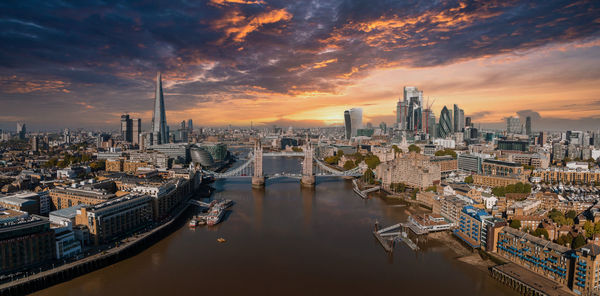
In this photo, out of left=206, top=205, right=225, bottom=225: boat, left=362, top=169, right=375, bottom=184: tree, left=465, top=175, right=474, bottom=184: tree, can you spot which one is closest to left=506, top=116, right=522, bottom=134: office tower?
left=465, top=175, right=474, bottom=184: tree

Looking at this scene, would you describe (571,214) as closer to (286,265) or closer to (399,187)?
(399,187)

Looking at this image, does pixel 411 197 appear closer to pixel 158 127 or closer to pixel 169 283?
pixel 169 283

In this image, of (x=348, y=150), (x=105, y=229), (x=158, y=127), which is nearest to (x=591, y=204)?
(x=105, y=229)

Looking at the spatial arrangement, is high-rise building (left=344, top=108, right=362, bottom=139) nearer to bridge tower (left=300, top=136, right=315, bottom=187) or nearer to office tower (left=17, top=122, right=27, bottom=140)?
bridge tower (left=300, top=136, right=315, bottom=187)

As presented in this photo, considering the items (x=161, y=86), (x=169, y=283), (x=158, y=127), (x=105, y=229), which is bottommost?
(x=169, y=283)

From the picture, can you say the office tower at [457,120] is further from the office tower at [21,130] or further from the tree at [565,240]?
the office tower at [21,130]

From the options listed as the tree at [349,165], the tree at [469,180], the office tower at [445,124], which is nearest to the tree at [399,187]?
the tree at [469,180]

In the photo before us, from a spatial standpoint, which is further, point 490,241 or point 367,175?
point 367,175
